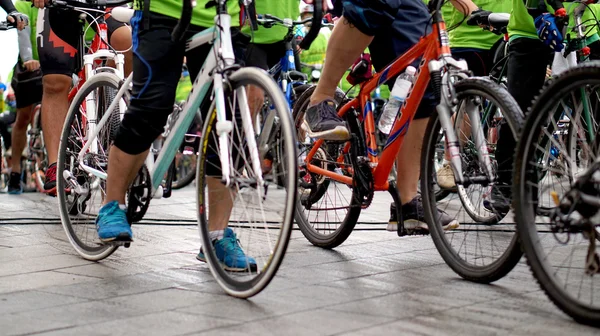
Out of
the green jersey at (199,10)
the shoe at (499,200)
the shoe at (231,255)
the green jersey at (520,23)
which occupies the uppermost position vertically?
the green jersey at (520,23)

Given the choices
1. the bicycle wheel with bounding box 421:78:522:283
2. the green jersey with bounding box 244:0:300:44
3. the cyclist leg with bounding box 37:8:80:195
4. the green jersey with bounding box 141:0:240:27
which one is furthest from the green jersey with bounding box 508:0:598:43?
the cyclist leg with bounding box 37:8:80:195

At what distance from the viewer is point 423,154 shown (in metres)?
4.54

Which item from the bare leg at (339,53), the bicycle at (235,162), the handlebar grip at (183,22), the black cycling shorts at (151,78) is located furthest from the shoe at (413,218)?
the handlebar grip at (183,22)

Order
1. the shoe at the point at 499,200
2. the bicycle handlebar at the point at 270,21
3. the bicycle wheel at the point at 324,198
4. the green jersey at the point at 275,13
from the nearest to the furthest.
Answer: the shoe at the point at 499,200, the bicycle wheel at the point at 324,198, the bicycle handlebar at the point at 270,21, the green jersey at the point at 275,13

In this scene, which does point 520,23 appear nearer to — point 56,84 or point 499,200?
point 499,200

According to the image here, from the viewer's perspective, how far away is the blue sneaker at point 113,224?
4.55m

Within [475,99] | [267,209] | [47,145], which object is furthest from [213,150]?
[47,145]

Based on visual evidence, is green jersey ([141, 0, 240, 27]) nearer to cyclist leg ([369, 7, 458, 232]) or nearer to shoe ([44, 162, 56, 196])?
cyclist leg ([369, 7, 458, 232])

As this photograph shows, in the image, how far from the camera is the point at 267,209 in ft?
12.7

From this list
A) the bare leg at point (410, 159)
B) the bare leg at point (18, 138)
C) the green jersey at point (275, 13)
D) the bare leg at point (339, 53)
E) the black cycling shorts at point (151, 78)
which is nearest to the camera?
the black cycling shorts at point (151, 78)

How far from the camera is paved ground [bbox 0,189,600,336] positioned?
11.2 ft

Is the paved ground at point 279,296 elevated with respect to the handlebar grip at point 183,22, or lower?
lower

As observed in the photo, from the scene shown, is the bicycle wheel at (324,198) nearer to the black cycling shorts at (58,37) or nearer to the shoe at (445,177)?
the shoe at (445,177)

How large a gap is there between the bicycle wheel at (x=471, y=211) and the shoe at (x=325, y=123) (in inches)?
24.9
